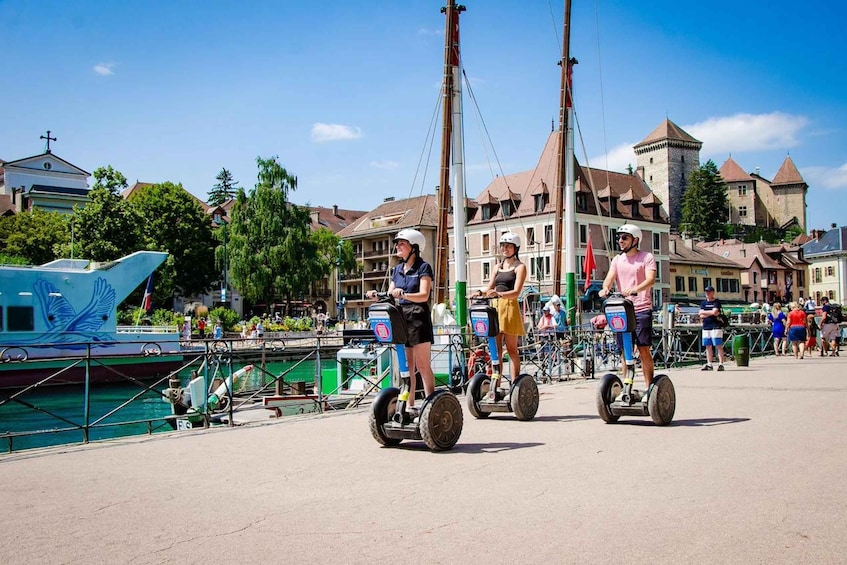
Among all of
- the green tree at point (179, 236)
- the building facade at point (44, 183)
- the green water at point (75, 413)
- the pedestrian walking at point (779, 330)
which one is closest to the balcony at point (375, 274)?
the green tree at point (179, 236)

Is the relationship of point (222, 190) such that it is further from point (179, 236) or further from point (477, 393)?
point (477, 393)

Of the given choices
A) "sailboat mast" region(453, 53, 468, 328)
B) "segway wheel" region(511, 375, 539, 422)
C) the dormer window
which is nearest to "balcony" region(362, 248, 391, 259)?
the dormer window

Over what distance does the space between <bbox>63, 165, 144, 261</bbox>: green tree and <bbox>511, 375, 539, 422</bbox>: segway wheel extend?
52.6 m

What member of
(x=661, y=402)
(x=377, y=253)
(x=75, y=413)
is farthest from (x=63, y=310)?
(x=377, y=253)

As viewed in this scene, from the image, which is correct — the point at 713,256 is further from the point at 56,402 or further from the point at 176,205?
the point at 56,402

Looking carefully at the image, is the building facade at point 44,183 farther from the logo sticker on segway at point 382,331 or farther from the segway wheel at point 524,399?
the logo sticker on segway at point 382,331

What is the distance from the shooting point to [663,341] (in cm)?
2075

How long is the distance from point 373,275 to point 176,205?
101 feet

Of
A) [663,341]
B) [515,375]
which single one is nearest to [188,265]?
[663,341]

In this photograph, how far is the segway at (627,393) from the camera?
8.45m

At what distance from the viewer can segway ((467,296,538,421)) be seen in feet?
30.8

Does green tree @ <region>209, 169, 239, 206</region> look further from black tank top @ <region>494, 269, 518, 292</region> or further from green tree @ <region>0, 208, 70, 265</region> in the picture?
black tank top @ <region>494, 269, 518, 292</region>

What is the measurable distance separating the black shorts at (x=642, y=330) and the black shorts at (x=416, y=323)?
8.47ft

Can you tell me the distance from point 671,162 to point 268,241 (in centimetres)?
10389
